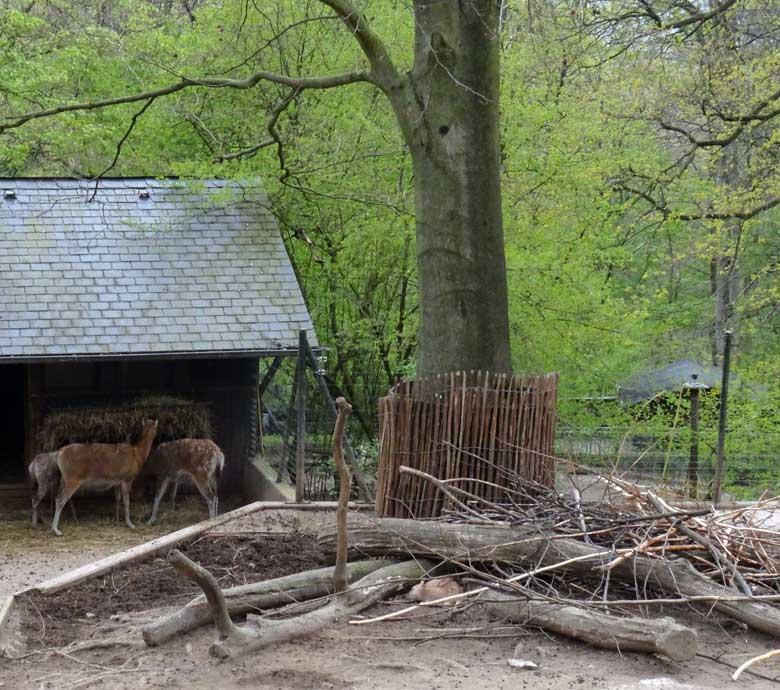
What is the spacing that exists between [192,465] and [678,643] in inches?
319

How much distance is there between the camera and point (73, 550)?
36.8 feet

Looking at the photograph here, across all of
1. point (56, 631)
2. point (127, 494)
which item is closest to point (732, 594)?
point (56, 631)

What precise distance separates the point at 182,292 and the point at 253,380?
1606mm

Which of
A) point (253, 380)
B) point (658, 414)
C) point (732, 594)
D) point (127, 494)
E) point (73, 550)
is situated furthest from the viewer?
point (658, 414)

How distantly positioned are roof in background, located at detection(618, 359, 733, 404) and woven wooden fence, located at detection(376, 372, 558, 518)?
7.41 meters

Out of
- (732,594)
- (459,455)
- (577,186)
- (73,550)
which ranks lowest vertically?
(73,550)

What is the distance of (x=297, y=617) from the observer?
21.0ft

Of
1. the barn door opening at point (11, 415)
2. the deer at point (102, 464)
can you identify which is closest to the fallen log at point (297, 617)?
the deer at point (102, 464)

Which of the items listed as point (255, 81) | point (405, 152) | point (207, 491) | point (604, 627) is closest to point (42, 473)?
point (207, 491)

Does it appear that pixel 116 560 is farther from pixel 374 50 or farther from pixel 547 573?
pixel 374 50

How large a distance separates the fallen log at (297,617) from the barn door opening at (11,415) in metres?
10.2

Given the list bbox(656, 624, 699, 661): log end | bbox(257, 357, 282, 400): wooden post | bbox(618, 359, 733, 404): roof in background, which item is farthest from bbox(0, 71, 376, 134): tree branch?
bbox(618, 359, 733, 404): roof in background

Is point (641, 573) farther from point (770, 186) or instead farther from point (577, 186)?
point (770, 186)

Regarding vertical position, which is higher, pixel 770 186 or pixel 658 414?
pixel 770 186
